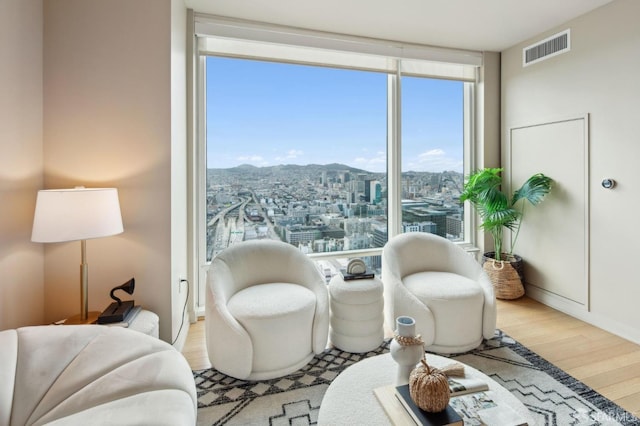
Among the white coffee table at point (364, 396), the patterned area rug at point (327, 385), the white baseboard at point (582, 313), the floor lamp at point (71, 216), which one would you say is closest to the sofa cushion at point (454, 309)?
the patterned area rug at point (327, 385)

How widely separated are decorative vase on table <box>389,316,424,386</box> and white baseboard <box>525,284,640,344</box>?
2.42 metres

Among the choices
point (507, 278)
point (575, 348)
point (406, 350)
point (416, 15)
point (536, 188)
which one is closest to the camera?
point (406, 350)

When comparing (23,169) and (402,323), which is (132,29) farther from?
(402,323)

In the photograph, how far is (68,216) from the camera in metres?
1.63

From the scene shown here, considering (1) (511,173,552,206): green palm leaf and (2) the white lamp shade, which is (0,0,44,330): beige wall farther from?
(1) (511,173,552,206): green palm leaf

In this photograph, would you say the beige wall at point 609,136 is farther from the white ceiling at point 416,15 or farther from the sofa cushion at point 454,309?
the sofa cushion at point 454,309

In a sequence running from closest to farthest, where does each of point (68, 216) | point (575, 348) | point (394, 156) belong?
point (68, 216), point (575, 348), point (394, 156)

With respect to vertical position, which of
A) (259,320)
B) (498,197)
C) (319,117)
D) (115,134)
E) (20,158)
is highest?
(319,117)

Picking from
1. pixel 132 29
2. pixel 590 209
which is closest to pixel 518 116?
pixel 590 209

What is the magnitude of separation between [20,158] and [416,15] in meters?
3.15

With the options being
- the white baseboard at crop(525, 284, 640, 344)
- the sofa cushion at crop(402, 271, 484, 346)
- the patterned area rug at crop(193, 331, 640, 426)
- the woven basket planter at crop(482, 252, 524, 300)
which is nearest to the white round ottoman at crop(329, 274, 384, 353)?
the patterned area rug at crop(193, 331, 640, 426)

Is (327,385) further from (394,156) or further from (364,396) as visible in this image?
(394,156)

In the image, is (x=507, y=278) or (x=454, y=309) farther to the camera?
(x=507, y=278)

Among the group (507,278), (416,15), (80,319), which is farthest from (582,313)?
(80,319)
